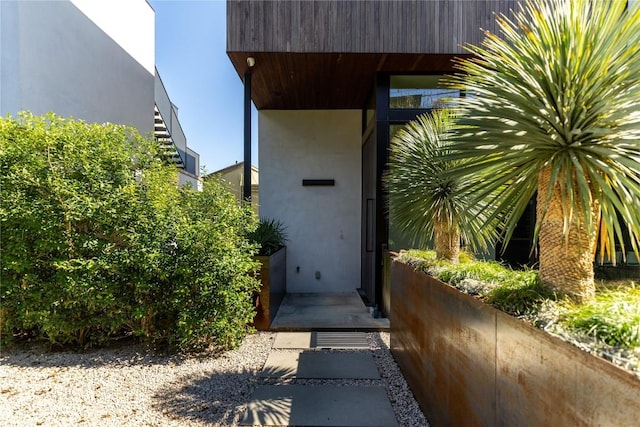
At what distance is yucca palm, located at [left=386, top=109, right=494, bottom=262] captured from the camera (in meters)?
2.76

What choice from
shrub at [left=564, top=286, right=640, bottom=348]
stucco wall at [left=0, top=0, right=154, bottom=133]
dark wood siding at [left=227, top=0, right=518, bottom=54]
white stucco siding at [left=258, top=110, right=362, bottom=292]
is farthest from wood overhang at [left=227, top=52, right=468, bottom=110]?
shrub at [left=564, top=286, right=640, bottom=348]

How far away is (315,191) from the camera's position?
22.6ft

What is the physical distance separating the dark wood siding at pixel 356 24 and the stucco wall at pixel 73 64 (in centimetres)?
254

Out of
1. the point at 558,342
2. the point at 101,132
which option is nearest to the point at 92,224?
the point at 101,132

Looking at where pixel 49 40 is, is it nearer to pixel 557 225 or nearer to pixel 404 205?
pixel 404 205

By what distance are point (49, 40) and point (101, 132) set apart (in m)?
3.57

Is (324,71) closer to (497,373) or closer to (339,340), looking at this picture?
(339,340)

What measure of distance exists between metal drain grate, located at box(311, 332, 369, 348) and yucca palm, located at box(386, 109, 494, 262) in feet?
5.75

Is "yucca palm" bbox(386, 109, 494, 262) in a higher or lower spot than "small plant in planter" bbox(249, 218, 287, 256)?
higher

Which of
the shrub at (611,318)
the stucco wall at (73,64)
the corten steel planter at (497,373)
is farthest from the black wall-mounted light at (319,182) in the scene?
the shrub at (611,318)

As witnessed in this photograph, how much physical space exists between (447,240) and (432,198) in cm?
45

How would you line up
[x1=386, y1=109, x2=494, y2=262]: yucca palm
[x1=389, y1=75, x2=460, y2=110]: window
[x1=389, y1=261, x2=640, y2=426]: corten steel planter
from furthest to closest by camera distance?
[x1=389, y1=75, x2=460, y2=110]: window
[x1=386, y1=109, x2=494, y2=262]: yucca palm
[x1=389, y1=261, x2=640, y2=426]: corten steel planter

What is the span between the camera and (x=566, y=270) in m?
1.50

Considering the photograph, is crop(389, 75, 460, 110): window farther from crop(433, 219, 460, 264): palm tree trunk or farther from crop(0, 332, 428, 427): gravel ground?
crop(0, 332, 428, 427): gravel ground
